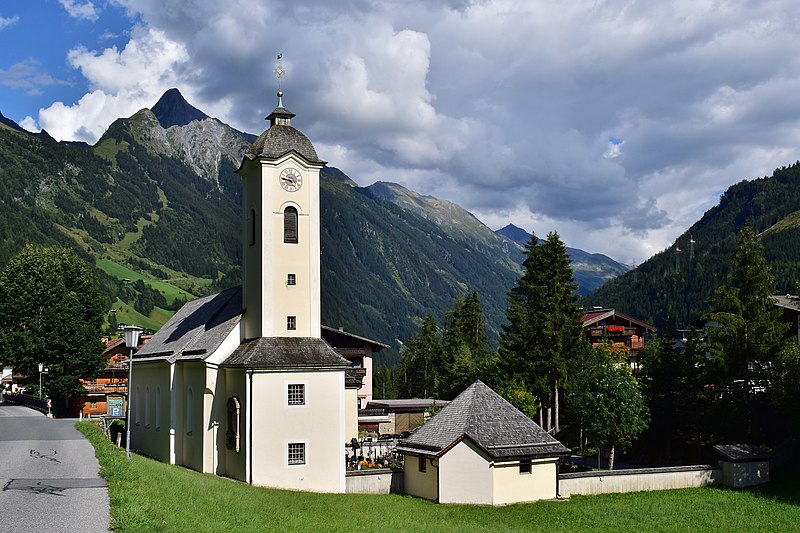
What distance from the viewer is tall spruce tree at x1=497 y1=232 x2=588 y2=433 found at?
51781 mm

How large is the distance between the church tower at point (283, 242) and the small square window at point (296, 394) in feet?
10.5

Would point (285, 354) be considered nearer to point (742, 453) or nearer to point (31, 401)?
point (742, 453)

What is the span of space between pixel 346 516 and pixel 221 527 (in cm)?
880

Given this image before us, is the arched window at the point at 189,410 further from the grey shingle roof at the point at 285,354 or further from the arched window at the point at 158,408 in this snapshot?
the arched window at the point at 158,408

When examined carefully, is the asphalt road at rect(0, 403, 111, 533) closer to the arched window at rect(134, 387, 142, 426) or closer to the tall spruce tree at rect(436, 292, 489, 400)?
the arched window at rect(134, 387, 142, 426)

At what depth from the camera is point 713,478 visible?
38469mm

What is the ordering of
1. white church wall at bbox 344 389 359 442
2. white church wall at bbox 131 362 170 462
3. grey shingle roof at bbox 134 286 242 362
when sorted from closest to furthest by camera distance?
grey shingle roof at bbox 134 286 242 362 < white church wall at bbox 131 362 170 462 < white church wall at bbox 344 389 359 442

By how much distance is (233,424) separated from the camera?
37.5m

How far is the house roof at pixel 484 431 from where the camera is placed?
3500 cm

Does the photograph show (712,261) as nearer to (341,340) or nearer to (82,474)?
(341,340)

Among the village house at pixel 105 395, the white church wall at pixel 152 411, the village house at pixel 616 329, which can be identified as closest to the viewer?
the white church wall at pixel 152 411

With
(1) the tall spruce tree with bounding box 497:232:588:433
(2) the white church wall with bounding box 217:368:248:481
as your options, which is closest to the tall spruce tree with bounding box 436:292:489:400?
(1) the tall spruce tree with bounding box 497:232:588:433

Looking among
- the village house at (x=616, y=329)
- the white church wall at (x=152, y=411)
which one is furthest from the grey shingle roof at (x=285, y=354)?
the village house at (x=616, y=329)

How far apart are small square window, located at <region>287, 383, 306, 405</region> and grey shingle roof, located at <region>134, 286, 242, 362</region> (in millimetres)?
5128
